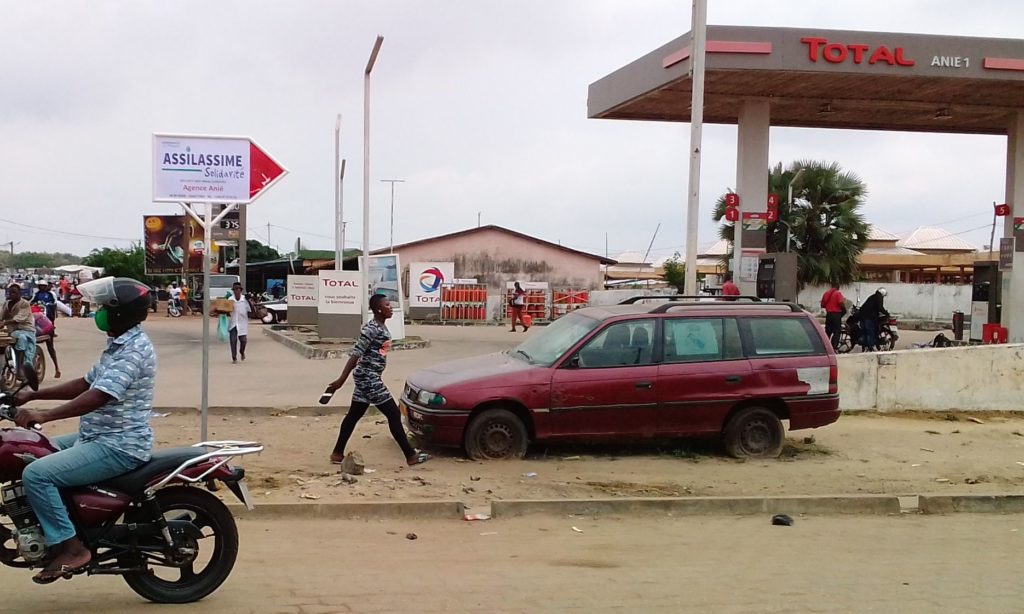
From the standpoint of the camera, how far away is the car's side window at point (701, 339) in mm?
9594

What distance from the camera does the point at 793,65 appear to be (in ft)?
60.3

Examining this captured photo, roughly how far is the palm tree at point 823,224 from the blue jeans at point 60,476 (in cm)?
2704

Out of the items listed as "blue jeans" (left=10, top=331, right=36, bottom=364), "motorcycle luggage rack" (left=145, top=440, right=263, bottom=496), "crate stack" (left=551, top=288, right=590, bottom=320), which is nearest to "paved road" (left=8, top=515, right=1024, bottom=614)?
"motorcycle luggage rack" (left=145, top=440, right=263, bottom=496)

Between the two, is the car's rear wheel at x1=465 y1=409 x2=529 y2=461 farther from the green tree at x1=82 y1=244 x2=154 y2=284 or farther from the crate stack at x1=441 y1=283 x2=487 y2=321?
the green tree at x1=82 y1=244 x2=154 y2=284

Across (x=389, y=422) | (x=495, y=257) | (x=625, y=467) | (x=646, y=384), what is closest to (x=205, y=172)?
(x=389, y=422)

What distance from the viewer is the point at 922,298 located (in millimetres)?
38281

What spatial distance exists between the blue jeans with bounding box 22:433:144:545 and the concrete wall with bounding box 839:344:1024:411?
1054 centimetres

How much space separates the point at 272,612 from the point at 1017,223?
2328 centimetres

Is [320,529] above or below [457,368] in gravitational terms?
below

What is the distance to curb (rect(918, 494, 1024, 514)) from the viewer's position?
823 centimetres

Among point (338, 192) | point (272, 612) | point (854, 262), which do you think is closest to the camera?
point (272, 612)

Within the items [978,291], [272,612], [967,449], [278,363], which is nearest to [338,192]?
[278,363]

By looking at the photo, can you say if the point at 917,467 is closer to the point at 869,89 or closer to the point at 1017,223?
the point at 869,89

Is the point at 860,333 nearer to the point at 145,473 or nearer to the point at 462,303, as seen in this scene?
the point at 145,473
